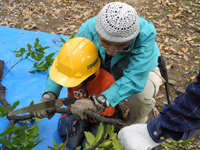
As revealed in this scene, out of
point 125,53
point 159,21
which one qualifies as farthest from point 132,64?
point 159,21

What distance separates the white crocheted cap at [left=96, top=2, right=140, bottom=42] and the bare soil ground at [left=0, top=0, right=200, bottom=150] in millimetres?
2135

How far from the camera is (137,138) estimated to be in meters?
1.65

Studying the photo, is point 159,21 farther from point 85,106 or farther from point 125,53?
point 85,106

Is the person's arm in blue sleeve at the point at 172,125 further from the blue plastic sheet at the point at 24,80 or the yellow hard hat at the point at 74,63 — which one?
the blue plastic sheet at the point at 24,80

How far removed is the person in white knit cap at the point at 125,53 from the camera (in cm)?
181

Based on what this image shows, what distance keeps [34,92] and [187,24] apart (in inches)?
195

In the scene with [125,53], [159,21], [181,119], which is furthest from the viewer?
[159,21]

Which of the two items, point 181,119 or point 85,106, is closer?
point 181,119

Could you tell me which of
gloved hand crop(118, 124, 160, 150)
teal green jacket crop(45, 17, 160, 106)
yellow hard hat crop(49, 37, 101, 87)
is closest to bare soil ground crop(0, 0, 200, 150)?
teal green jacket crop(45, 17, 160, 106)

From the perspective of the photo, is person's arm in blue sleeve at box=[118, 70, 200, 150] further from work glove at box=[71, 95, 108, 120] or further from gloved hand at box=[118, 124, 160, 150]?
work glove at box=[71, 95, 108, 120]

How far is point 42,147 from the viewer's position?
8.14ft

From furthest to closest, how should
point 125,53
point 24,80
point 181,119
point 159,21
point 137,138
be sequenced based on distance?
point 159,21 < point 24,80 < point 125,53 < point 137,138 < point 181,119

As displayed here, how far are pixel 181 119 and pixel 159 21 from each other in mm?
5065

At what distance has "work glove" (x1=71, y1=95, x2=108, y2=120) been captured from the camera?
70.2 inches
